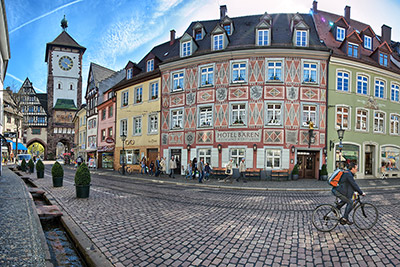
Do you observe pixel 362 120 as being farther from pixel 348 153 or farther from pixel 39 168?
pixel 39 168

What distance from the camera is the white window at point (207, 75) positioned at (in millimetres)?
21594

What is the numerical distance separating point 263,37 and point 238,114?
6.60m

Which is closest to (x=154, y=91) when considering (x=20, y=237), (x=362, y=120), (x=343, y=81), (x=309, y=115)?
(x=309, y=115)

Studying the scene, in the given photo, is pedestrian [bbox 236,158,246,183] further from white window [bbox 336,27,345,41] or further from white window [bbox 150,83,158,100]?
white window [bbox 336,27,345,41]

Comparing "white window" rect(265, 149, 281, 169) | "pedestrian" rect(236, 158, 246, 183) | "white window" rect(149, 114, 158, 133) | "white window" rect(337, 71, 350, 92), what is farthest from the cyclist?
"white window" rect(149, 114, 158, 133)

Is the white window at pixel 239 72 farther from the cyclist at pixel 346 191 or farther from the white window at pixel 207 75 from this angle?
the cyclist at pixel 346 191

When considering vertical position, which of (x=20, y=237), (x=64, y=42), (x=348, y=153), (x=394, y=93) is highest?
(x=64, y=42)

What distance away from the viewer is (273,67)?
19922mm

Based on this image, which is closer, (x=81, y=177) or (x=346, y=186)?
(x=346, y=186)

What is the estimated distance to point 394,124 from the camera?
2380 cm

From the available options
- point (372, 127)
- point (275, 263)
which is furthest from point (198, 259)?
point (372, 127)

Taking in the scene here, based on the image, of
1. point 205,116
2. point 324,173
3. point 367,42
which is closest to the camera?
point 324,173

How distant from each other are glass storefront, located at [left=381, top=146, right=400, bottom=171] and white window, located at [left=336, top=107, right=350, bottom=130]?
5148mm

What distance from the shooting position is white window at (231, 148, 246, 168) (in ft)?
65.6
